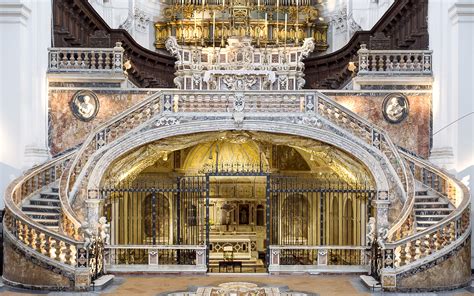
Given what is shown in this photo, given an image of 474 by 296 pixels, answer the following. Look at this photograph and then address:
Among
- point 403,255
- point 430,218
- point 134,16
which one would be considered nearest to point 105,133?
point 403,255

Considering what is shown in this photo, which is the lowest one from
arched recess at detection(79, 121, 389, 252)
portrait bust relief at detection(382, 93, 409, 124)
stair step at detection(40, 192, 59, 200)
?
stair step at detection(40, 192, 59, 200)

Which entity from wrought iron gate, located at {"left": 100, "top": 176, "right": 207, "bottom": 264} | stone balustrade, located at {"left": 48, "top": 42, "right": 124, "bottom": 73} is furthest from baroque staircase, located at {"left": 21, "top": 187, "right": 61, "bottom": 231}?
stone balustrade, located at {"left": 48, "top": 42, "right": 124, "bottom": 73}

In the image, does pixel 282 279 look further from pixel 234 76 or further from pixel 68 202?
pixel 234 76

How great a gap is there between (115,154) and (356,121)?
6.42 metres

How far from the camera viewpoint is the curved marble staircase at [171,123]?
711 inches

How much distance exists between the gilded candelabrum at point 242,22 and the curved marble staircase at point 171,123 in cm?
1126

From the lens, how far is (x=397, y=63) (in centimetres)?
2336

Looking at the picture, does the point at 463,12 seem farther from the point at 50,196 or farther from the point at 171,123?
the point at 50,196

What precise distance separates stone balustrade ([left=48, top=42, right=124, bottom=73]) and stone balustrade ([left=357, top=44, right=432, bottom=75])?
22.7ft

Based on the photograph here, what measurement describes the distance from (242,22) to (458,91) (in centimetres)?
1305

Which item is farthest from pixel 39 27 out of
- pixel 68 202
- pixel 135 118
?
pixel 68 202

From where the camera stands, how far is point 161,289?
18.4 meters

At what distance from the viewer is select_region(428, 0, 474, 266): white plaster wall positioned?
2181 centimetres

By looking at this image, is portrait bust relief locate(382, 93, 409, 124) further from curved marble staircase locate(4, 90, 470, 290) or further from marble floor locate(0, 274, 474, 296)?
marble floor locate(0, 274, 474, 296)
